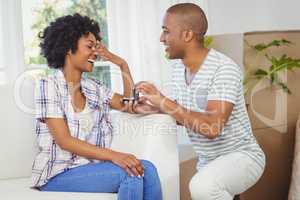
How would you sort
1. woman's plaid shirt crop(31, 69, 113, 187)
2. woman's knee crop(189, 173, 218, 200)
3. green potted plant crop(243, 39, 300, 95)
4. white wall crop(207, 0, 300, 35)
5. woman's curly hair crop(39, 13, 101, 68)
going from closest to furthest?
woman's knee crop(189, 173, 218, 200) < woman's plaid shirt crop(31, 69, 113, 187) < woman's curly hair crop(39, 13, 101, 68) < green potted plant crop(243, 39, 300, 95) < white wall crop(207, 0, 300, 35)

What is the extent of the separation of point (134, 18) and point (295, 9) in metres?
1.00

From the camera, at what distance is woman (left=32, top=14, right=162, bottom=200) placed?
1.55m

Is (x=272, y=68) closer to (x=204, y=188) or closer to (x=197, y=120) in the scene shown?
(x=197, y=120)

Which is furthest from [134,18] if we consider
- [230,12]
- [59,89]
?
[59,89]

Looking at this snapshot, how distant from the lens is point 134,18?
2.52 metres

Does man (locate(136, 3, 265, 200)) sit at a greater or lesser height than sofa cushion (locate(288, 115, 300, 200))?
greater

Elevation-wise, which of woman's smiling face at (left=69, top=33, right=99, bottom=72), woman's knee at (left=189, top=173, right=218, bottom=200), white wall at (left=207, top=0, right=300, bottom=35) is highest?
white wall at (left=207, top=0, right=300, bottom=35)

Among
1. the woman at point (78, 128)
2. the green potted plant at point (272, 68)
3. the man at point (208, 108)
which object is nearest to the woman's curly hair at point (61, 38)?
the woman at point (78, 128)

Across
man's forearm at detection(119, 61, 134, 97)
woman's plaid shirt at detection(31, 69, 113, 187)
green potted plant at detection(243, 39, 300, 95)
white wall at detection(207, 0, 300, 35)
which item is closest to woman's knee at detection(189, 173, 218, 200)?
woman's plaid shirt at detection(31, 69, 113, 187)

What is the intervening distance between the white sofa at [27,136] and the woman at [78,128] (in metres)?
0.08

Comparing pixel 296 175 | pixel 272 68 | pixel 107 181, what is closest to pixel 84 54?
pixel 107 181

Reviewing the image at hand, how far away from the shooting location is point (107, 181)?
5.10 ft

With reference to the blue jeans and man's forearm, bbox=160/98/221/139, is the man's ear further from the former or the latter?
the blue jeans

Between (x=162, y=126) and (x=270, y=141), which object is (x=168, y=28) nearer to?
(x=162, y=126)
